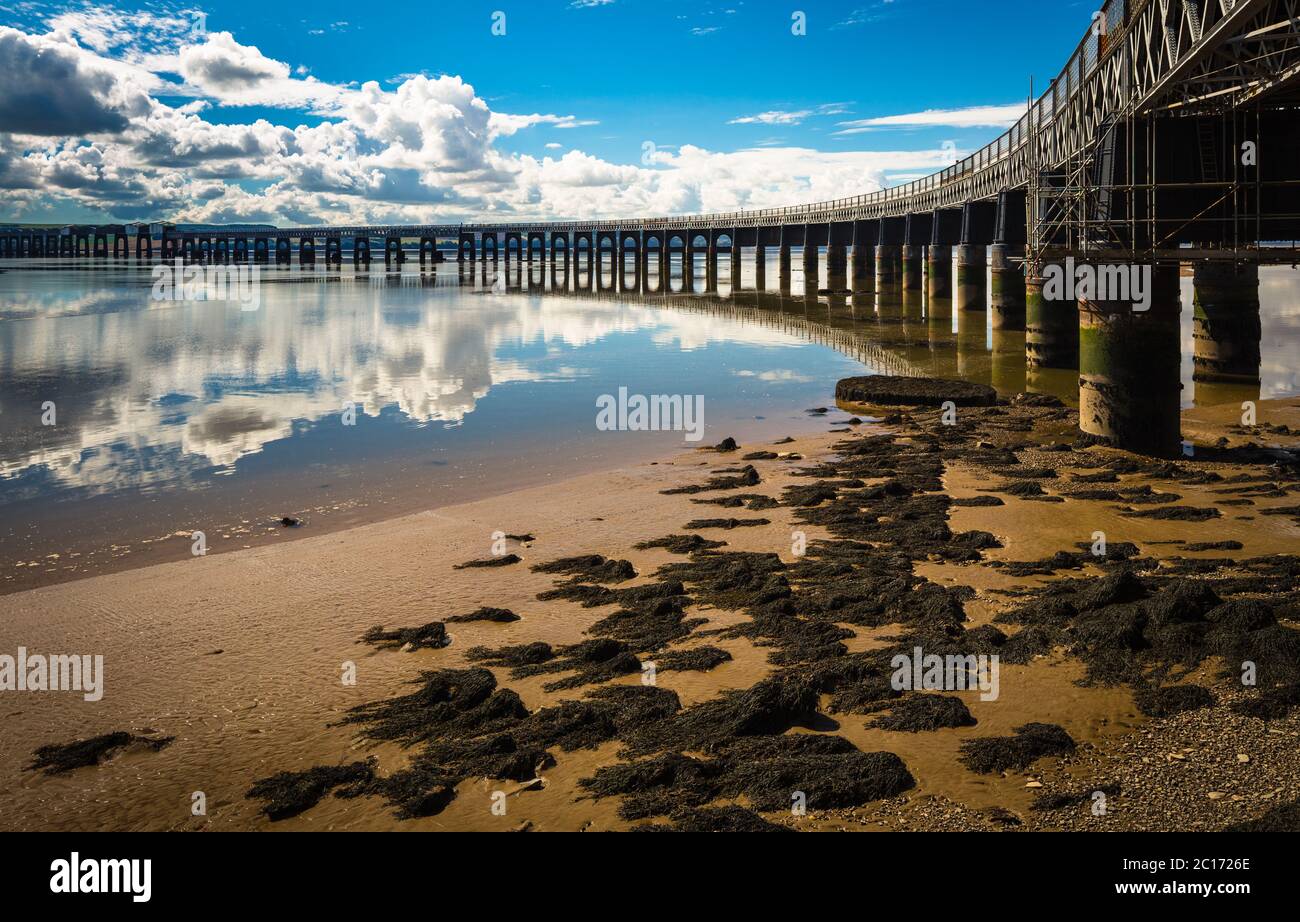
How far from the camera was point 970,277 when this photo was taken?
178 ft

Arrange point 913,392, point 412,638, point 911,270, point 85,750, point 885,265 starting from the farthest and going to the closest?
point 885,265
point 911,270
point 913,392
point 412,638
point 85,750

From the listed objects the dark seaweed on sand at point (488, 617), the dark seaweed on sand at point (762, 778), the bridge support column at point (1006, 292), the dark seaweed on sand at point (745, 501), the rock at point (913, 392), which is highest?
the bridge support column at point (1006, 292)

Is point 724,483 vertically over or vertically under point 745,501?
over

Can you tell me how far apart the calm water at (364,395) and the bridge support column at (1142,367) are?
284 inches

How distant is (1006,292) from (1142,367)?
2504cm

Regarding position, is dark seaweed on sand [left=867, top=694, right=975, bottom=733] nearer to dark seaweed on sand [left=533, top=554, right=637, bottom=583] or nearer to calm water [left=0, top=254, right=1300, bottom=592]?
dark seaweed on sand [left=533, top=554, right=637, bottom=583]

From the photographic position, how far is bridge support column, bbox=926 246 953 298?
62250mm

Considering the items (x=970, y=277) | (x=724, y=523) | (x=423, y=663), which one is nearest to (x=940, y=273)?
(x=970, y=277)

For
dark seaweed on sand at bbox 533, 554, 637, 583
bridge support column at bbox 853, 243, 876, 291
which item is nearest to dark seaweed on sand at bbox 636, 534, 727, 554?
dark seaweed on sand at bbox 533, 554, 637, 583

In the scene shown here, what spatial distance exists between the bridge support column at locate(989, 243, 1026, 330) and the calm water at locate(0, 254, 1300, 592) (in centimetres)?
133

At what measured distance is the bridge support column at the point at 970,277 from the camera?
5416cm

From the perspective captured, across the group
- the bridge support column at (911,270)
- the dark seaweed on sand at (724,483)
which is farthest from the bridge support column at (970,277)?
the dark seaweed on sand at (724,483)

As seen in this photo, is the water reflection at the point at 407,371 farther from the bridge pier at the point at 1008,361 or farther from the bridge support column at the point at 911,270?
the bridge support column at the point at 911,270

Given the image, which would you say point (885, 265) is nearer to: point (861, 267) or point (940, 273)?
point (861, 267)
